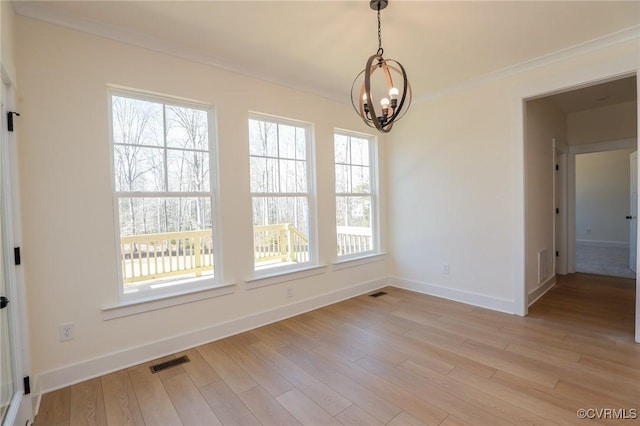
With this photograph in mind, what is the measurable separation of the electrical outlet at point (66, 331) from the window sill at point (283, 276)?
1.39 metres

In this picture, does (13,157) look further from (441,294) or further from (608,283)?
(608,283)

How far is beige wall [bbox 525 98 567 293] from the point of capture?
3.57 meters

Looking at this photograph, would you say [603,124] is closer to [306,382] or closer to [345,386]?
[345,386]

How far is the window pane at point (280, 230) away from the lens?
330 centimetres

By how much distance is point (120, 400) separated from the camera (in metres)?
2.01

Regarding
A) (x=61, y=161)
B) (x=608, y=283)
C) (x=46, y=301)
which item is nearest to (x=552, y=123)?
(x=608, y=283)

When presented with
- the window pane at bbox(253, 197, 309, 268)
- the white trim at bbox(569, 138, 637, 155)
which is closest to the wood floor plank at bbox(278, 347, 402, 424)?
the window pane at bbox(253, 197, 309, 268)

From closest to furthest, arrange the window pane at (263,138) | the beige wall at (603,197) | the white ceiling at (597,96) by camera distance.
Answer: the window pane at (263,138)
the white ceiling at (597,96)
the beige wall at (603,197)

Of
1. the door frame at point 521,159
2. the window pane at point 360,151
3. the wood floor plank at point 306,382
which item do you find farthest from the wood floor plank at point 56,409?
the door frame at point 521,159

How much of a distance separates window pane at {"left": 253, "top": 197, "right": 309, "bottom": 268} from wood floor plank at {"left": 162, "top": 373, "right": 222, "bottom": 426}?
1.33 meters

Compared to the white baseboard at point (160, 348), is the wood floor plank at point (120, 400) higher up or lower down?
lower down

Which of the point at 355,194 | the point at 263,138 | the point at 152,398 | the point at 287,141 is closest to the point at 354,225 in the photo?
the point at 355,194

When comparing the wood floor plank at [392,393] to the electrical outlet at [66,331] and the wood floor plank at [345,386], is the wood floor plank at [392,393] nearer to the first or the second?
the wood floor plank at [345,386]

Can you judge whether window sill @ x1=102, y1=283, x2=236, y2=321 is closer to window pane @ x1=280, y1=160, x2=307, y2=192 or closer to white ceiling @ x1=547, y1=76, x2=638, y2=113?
window pane @ x1=280, y1=160, x2=307, y2=192
